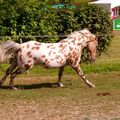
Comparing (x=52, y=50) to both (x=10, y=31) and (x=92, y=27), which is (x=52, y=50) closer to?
(x=10, y=31)

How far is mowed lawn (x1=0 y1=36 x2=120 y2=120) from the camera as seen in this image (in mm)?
9609

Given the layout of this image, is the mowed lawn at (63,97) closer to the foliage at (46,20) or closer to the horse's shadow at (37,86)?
the horse's shadow at (37,86)

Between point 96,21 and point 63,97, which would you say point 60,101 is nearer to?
point 63,97

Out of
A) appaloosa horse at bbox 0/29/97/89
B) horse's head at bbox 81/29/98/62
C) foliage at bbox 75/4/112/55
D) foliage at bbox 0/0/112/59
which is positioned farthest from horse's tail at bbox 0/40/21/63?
foliage at bbox 75/4/112/55

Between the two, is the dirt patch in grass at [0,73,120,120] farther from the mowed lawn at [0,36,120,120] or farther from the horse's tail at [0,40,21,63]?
the horse's tail at [0,40,21,63]

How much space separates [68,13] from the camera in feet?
65.4

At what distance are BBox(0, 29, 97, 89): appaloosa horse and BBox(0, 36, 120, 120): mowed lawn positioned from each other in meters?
0.58

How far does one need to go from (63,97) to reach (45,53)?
1.66m

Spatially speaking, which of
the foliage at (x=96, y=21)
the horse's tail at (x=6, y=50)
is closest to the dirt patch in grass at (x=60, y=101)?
the horse's tail at (x=6, y=50)

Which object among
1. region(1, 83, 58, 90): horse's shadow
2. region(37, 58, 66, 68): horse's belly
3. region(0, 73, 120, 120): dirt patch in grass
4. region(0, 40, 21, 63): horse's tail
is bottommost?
region(1, 83, 58, 90): horse's shadow

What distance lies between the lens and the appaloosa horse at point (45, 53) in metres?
12.9

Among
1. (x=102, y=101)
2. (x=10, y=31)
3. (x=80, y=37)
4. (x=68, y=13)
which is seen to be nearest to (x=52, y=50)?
(x=80, y=37)

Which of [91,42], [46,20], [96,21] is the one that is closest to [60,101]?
[91,42]

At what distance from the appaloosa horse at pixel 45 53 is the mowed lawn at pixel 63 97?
0.58 meters
